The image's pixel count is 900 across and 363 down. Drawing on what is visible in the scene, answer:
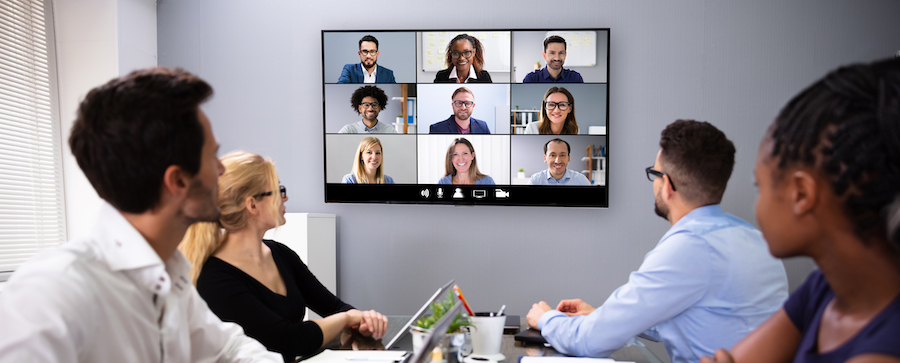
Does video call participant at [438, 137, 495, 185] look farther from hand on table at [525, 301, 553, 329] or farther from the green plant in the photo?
the green plant

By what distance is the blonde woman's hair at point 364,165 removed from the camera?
10.2ft

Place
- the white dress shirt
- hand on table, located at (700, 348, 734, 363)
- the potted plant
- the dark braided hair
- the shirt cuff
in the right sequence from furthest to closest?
1. the shirt cuff
2. the potted plant
3. hand on table, located at (700, 348, 734, 363)
4. the white dress shirt
5. the dark braided hair

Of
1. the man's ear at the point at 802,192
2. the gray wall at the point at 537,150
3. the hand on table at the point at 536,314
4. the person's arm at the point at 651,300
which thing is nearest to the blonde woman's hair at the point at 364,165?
the gray wall at the point at 537,150

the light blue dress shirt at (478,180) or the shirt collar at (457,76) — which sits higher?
the shirt collar at (457,76)

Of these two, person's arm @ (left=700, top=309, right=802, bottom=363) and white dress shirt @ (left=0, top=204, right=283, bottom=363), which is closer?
white dress shirt @ (left=0, top=204, right=283, bottom=363)

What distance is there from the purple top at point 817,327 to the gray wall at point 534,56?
7.12 feet

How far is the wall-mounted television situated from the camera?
297 centimetres

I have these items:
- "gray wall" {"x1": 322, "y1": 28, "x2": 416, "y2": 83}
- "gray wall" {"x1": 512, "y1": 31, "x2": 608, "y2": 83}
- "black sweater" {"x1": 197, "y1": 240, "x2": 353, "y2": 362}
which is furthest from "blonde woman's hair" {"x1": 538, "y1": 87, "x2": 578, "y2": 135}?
"black sweater" {"x1": 197, "y1": 240, "x2": 353, "y2": 362}

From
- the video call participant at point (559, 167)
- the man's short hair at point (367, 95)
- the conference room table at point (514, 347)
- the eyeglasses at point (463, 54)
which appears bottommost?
the conference room table at point (514, 347)

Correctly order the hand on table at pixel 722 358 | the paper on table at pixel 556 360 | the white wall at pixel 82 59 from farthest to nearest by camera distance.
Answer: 1. the white wall at pixel 82 59
2. the paper on table at pixel 556 360
3. the hand on table at pixel 722 358

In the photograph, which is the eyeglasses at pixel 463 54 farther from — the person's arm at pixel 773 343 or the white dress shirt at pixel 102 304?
the person's arm at pixel 773 343

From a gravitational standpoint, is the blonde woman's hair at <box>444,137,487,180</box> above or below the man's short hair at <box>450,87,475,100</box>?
below

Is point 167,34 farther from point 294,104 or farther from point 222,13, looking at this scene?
point 294,104

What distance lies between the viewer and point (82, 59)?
296 centimetres
